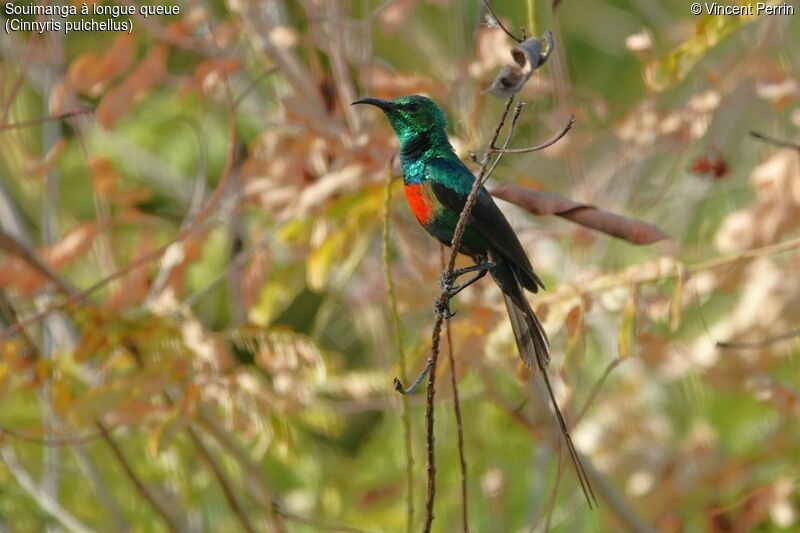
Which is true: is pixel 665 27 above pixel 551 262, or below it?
above

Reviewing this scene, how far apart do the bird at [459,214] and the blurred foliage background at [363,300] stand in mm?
121

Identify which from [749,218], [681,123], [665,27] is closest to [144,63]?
[681,123]

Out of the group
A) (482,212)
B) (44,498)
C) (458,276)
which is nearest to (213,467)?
(44,498)

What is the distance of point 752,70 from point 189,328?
2282 millimetres

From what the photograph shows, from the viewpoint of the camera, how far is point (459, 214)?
2834mm

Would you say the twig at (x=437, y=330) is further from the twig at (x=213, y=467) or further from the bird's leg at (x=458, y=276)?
the twig at (x=213, y=467)

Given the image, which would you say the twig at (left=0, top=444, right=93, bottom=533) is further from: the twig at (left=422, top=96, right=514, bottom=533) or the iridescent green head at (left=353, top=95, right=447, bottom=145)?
the twig at (left=422, top=96, right=514, bottom=533)

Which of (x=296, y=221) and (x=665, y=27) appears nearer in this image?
(x=296, y=221)

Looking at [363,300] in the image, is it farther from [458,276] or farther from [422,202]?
[458,276]

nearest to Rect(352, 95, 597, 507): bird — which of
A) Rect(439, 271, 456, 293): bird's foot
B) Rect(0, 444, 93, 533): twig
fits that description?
Rect(439, 271, 456, 293): bird's foot

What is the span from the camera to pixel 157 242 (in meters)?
5.83

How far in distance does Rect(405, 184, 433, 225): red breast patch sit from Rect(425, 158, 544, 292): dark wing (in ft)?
0.10

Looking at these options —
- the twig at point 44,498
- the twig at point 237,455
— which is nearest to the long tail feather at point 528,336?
the twig at point 237,455

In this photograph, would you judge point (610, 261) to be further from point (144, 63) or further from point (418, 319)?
point (144, 63)
